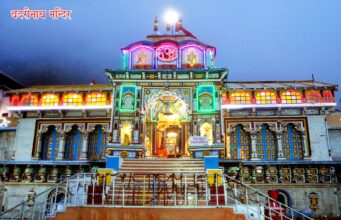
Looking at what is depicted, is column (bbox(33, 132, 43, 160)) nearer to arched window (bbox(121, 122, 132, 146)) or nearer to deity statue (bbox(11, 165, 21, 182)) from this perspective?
deity statue (bbox(11, 165, 21, 182))

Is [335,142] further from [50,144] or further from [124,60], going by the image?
[50,144]

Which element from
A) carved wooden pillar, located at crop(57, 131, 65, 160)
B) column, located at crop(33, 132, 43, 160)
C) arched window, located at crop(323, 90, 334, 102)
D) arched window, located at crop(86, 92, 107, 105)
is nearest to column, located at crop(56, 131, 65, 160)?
carved wooden pillar, located at crop(57, 131, 65, 160)

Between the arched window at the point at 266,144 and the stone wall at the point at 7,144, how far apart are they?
2081 cm

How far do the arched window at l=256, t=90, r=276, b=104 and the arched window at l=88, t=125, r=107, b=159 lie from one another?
13128 mm

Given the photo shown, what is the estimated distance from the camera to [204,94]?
2314 cm

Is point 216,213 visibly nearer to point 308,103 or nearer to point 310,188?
point 310,188

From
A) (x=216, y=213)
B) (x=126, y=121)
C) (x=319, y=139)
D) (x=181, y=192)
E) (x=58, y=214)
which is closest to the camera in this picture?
(x=216, y=213)

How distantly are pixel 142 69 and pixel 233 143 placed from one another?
957 centimetres

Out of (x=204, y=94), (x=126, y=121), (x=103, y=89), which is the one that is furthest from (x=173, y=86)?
(x=103, y=89)

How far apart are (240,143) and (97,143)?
1193 cm

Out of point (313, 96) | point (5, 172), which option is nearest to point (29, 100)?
point (5, 172)

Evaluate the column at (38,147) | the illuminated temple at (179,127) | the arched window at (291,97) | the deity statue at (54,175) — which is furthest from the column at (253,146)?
the column at (38,147)

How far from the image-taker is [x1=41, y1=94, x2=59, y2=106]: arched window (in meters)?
27.1

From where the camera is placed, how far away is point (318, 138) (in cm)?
2483
